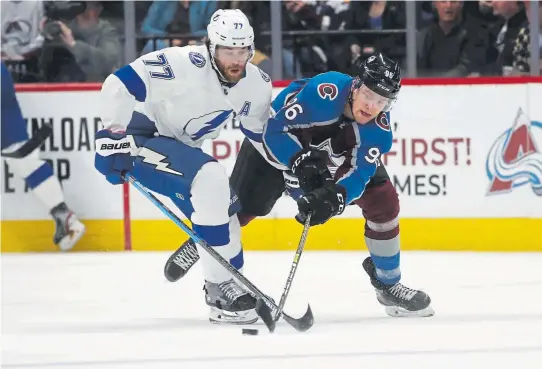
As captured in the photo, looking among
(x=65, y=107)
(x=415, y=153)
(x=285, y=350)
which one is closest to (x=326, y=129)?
(x=285, y=350)

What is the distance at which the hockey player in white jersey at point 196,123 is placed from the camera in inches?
144

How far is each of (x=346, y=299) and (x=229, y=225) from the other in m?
0.68

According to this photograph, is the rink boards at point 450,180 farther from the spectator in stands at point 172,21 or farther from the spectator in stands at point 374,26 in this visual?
the spectator in stands at point 172,21

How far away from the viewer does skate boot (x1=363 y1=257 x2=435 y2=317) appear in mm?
3916

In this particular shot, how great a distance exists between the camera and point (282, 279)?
4.79 metres

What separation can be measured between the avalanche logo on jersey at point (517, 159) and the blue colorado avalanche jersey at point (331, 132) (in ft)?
6.00

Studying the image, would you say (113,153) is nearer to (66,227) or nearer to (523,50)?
(66,227)

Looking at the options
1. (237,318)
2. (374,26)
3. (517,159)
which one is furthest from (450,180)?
(237,318)

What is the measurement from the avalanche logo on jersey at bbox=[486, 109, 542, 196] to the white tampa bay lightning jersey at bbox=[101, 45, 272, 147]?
1.95m

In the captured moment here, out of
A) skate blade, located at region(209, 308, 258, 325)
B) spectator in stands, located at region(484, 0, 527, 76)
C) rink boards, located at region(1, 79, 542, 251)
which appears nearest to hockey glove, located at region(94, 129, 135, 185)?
skate blade, located at region(209, 308, 258, 325)

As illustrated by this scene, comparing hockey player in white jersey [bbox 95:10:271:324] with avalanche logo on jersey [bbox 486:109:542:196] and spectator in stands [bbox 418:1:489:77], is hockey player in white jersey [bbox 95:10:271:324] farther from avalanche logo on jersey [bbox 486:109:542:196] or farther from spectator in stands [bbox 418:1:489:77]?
spectator in stands [bbox 418:1:489:77]

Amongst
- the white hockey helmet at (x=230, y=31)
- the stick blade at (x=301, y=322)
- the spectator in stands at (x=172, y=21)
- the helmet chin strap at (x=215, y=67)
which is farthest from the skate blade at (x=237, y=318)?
the spectator in stands at (x=172, y=21)

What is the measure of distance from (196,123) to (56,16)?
2705 mm

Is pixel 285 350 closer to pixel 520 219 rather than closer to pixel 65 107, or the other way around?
pixel 520 219
